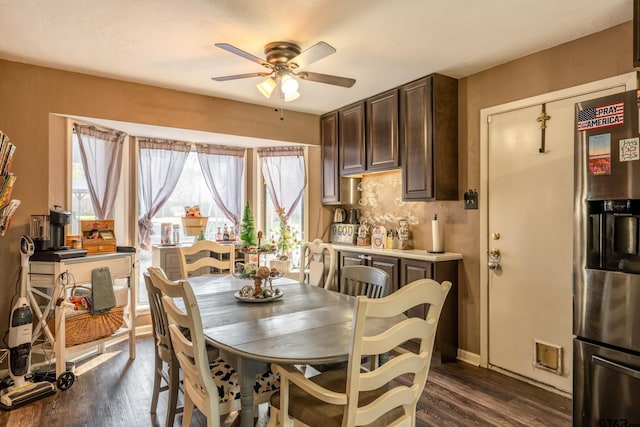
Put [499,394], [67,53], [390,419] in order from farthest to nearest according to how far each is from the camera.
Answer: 1. [67,53]
2. [499,394]
3. [390,419]

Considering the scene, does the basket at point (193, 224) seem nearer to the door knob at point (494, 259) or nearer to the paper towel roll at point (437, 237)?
the paper towel roll at point (437, 237)

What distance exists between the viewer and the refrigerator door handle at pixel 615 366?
67.9 inches

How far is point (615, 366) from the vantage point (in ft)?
5.87

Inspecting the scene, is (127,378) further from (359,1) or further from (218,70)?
(359,1)

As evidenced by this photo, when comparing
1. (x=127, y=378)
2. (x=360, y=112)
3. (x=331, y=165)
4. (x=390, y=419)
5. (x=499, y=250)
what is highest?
(x=360, y=112)

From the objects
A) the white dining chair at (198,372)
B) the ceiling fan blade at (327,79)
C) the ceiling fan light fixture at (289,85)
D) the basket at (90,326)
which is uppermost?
the ceiling fan blade at (327,79)

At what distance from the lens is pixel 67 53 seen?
9.56 ft

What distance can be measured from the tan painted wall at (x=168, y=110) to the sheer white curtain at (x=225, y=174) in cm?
86

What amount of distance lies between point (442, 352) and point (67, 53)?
13.0 ft

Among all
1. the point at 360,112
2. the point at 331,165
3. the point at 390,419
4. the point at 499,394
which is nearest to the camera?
the point at 390,419

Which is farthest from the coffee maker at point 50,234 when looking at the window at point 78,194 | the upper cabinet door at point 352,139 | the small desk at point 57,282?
the upper cabinet door at point 352,139

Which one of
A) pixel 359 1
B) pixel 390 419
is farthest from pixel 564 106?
pixel 390 419

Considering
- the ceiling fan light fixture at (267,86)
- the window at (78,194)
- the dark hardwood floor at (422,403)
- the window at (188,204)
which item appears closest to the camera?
the dark hardwood floor at (422,403)

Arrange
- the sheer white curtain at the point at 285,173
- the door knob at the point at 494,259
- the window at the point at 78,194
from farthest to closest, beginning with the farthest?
the sheer white curtain at the point at 285,173, the window at the point at 78,194, the door knob at the point at 494,259
